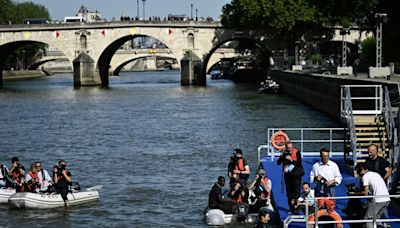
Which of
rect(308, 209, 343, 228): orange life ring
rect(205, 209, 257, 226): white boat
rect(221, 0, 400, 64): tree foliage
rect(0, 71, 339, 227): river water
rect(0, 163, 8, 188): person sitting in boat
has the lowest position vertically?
rect(0, 71, 339, 227): river water

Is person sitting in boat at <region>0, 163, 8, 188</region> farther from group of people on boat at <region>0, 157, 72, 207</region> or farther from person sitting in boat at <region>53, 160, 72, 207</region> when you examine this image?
person sitting in boat at <region>53, 160, 72, 207</region>

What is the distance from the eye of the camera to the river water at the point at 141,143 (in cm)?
2533

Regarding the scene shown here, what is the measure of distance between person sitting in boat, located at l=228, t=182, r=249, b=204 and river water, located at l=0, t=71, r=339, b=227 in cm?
119

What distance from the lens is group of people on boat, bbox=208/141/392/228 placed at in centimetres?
1659

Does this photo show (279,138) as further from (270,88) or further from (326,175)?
(270,88)

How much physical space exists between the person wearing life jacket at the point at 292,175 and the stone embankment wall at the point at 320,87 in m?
17.8

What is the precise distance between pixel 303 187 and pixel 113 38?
96.6 m

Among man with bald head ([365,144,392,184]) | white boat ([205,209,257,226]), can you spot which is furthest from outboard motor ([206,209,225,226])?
man with bald head ([365,144,392,184])

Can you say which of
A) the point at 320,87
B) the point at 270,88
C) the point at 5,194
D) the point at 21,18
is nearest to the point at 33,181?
the point at 5,194

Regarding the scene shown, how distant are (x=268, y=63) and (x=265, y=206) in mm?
106874

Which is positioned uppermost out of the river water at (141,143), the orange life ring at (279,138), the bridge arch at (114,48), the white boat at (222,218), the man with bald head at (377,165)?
the bridge arch at (114,48)

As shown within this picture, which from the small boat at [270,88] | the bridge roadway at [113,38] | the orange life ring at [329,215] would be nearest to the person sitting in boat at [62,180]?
the orange life ring at [329,215]

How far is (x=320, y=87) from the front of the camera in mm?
59875

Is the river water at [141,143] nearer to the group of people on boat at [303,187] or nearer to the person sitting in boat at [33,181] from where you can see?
the person sitting in boat at [33,181]
